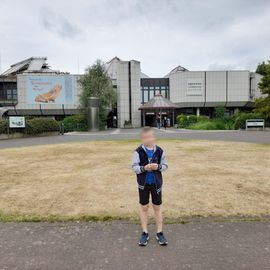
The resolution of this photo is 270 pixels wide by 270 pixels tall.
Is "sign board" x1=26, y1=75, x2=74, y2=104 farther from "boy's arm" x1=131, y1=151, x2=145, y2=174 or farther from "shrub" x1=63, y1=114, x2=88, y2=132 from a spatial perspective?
"boy's arm" x1=131, y1=151, x2=145, y2=174

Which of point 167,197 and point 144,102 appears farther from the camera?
point 144,102

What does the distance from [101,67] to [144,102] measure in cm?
1377

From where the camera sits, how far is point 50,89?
5034cm

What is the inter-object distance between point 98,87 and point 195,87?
20567mm

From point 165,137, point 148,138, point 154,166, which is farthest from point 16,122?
point 154,166

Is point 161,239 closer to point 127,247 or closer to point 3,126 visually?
point 127,247

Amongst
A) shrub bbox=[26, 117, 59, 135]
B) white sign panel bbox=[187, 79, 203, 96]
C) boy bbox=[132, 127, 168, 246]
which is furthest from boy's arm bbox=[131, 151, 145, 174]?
white sign panel bbox=[187, 79, 203, 96]

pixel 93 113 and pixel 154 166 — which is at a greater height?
pixel 93 113

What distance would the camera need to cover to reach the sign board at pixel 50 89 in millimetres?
50312

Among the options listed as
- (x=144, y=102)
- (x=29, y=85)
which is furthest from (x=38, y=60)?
(x=144, y=102)

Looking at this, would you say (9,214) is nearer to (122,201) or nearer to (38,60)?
(122,201)

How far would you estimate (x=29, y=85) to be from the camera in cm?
5047

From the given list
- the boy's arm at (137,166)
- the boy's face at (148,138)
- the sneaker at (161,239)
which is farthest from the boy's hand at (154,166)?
the sneaker at (161,239)

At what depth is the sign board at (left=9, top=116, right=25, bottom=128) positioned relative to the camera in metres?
24.3
